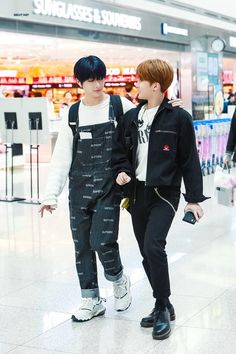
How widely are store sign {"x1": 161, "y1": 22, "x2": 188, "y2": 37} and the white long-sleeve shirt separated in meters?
12.3

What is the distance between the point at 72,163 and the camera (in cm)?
399

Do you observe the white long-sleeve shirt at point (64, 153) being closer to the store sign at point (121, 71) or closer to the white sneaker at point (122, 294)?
the white sneaker at point (122, 294)

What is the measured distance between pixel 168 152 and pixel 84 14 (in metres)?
9.59

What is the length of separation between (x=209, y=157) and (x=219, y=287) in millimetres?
7500

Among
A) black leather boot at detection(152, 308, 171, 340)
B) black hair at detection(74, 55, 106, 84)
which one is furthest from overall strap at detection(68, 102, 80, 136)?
black leather boot at detection(152, 308, 171, 340)

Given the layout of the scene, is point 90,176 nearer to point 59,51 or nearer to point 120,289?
point 120,289

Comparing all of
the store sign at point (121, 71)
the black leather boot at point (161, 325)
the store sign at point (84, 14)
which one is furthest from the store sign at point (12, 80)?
the black leather boot at point (161, 325)

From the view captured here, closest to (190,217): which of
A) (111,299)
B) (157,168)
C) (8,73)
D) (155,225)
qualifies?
(155,225)

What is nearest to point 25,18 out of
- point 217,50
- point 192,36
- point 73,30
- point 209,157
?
point 73,30

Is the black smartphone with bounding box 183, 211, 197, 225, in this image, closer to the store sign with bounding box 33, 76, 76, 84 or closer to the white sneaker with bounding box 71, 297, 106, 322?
the white sneaker with bounding box 71, 297, 106, 322

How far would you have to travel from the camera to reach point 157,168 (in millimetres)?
3676

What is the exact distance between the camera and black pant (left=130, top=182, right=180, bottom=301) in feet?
11.9

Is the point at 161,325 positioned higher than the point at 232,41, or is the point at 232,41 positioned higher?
the point at 232,41

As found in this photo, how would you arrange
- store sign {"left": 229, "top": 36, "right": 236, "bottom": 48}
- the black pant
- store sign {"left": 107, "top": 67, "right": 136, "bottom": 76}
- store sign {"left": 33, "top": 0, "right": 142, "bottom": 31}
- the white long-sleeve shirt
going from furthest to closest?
store sign {"left": 107, "top": 67, "right": 136, "bottom": 76}, store sign {"left": 229, "top": 36, "right": 236, "bottom": 48}, store sign {"left": 33, "top": 0, "right": 142, "bottom": 31}, the white long-sleeve shirt, the black pant
